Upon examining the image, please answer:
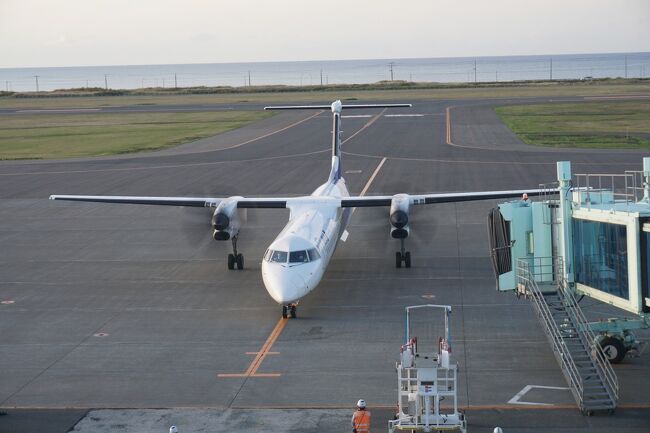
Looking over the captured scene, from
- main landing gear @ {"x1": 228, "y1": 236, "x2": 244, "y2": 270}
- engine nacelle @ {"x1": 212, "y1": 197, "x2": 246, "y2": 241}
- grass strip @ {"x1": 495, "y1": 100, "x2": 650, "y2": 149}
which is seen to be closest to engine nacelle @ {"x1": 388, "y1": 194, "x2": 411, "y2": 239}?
engine nacelle @ {"x1": 212, "y1": 197, "x2": 246, "y2": 241}

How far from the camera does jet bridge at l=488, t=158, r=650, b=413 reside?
20.7 meters

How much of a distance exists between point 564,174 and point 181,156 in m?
52.4

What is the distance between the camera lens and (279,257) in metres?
28.3

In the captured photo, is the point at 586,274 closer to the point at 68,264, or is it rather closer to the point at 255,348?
the point at 255,348

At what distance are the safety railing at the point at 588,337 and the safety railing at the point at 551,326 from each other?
53cm

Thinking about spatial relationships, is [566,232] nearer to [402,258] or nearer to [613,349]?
[613,349]

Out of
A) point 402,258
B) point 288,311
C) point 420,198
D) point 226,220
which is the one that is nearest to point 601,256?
point 288,311

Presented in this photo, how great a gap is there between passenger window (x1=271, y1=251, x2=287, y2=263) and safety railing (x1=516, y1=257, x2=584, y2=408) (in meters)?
7.58

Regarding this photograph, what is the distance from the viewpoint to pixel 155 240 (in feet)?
136

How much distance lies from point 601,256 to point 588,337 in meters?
2.04

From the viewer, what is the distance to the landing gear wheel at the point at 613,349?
22.9m

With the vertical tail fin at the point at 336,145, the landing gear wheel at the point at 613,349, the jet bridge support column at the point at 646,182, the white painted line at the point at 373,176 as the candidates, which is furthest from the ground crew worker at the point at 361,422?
the white painted line at the point at 373,176

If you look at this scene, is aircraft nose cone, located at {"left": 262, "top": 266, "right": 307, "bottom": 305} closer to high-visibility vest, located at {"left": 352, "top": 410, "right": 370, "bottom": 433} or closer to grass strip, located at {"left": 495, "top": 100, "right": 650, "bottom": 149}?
high-visibility vest, located at {"left": 352, "top": 410, "right": 370, "bottom": 433}

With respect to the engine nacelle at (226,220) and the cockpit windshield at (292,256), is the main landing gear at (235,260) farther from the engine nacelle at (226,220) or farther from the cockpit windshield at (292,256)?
the cockpit windshield at (292,256)
